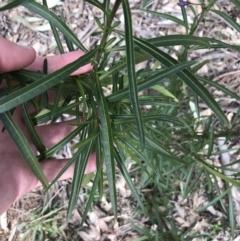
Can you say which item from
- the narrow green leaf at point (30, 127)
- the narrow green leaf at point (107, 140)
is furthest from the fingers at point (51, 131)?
the narrow green leaf at point (107, 140)

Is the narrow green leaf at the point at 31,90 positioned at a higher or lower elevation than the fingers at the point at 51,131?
higher

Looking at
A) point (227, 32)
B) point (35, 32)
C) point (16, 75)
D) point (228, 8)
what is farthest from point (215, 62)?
point (16, 75)

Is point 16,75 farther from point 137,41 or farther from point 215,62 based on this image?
point 215,62

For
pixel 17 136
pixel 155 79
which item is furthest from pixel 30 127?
pixel 155 79

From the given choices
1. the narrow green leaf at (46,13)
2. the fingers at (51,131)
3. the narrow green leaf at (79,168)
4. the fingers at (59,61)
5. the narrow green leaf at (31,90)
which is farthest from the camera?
the fingers at (51,131)

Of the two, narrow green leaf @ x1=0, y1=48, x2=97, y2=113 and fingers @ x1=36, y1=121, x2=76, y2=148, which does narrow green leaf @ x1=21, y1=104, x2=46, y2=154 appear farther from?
fingers @ x1=36, y1=121, x2=76, y2=148

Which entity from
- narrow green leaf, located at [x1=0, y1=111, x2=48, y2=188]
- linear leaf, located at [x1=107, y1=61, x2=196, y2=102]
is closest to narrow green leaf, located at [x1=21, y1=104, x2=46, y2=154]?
narrow green leaf, located at [x1=0, y1=111, x2=48, y2=188]

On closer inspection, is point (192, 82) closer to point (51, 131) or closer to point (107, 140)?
point (107, 140)

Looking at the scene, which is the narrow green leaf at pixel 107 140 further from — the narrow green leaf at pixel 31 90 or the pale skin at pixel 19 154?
the pale skin at pixel 19 154
